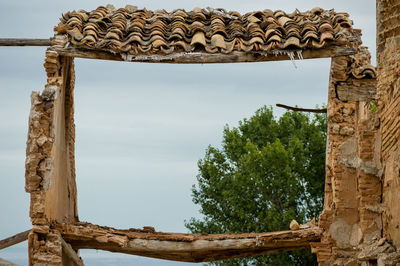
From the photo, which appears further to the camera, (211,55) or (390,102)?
(211,55)

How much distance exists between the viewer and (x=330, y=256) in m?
10.5

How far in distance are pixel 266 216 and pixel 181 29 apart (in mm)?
12965

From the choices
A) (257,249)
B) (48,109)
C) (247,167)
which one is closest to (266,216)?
(247,167)

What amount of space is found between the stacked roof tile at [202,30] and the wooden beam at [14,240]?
11.0ft

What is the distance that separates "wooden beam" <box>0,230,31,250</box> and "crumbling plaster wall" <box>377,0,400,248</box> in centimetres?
694

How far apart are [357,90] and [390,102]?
426cm

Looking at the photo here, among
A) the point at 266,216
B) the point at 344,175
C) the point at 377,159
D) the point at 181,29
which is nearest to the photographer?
the point at 377,159

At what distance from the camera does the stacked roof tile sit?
10664 mm

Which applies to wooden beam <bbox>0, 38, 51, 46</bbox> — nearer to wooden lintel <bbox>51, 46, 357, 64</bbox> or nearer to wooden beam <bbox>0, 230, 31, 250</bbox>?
wooden lintel <bbox>51, 46, 357, 64</bbox>

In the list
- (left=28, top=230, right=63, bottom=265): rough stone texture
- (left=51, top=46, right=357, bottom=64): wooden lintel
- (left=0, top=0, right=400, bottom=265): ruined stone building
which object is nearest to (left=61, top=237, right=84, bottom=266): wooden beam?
(left=0, top=0, right=400, bottom=265): ruined stone building

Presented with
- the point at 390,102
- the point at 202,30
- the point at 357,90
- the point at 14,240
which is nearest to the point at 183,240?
the point at 14,240

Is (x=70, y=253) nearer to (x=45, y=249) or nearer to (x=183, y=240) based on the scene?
(x=45, y=249)

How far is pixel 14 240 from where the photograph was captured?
1188cm

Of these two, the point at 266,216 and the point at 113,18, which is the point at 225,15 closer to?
the point at 113,18
